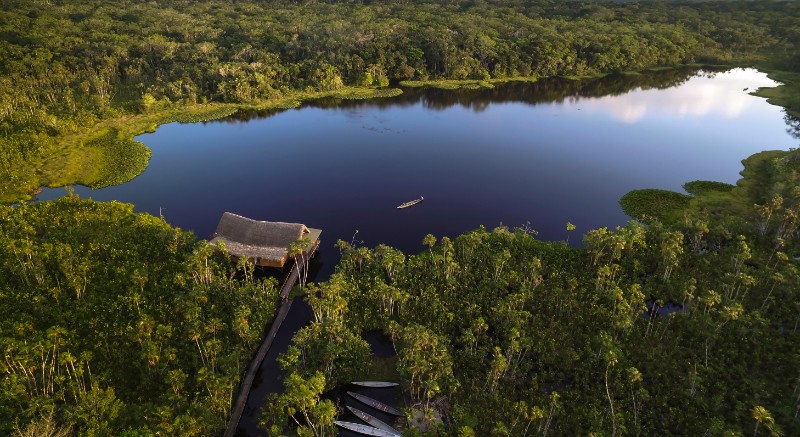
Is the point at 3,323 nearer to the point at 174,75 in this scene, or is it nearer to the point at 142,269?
the point at 142,269

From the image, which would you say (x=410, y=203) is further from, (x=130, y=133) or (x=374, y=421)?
(x=130, y=133)

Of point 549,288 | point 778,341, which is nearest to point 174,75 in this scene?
point 549,288

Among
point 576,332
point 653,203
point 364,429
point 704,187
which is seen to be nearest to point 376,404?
point 364,429

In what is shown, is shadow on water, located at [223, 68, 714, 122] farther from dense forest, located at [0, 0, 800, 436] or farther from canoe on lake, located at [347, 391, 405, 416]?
canoe on lake, located at [347, 391, 405, 416]

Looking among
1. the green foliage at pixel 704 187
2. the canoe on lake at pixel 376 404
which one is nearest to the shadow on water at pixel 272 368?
the canoe on lake at pixel 376 404

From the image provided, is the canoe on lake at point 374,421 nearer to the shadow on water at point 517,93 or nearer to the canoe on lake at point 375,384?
the canoe on lake at point 375,384

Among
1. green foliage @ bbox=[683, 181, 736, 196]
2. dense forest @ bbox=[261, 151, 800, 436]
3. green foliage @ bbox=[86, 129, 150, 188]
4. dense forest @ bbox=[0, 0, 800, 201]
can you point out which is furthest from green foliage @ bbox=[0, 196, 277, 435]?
green foliage @ bbox=[683, 181, 736, 196]
